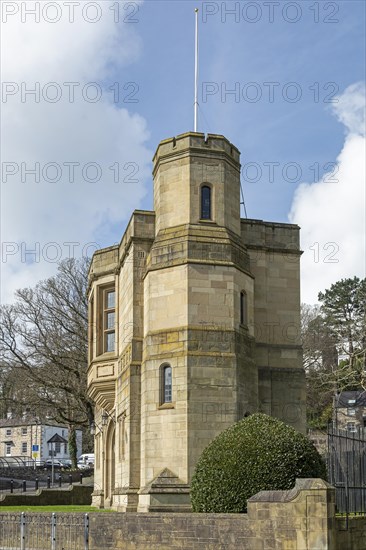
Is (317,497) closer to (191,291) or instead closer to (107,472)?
(191,291)

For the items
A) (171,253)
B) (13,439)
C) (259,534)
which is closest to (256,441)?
(259,534)

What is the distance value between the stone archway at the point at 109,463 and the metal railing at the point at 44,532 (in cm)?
1001

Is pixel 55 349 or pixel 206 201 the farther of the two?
pixel 55 349

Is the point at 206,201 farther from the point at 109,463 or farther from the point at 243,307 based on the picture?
the point at 109,463

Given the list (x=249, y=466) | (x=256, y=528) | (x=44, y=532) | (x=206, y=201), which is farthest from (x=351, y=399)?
(x=256, y=528)

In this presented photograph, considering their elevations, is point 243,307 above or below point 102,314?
below

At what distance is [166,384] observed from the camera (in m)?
22.9

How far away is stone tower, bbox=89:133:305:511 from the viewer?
22.3 m

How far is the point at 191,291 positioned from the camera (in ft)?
75.3

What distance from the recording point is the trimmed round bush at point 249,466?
17.3 meters

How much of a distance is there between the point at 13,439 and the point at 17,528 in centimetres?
7845

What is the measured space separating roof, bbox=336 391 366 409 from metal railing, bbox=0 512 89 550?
48.2 metres

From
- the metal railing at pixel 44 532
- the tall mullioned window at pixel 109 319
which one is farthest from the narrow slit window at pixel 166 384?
the tall mullioned window at pixel 109 319

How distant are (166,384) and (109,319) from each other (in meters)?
6.77
